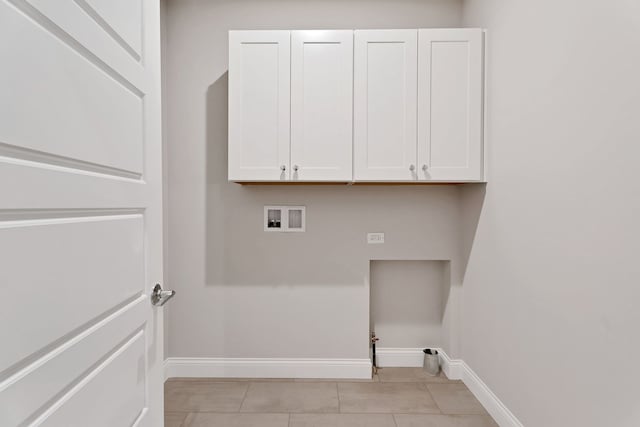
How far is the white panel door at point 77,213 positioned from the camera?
0.66m

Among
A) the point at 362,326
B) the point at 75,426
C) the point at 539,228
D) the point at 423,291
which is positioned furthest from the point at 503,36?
the point at 75,426

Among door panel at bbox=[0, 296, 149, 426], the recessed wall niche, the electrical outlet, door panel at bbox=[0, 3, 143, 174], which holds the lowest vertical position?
the recessed wall niche

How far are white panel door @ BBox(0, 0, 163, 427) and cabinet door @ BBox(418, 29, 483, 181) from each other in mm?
1631

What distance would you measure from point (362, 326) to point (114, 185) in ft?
6.85

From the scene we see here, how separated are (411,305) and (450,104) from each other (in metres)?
1.47

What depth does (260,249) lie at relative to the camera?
2701 millimetres

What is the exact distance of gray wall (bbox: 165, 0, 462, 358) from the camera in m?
2.69

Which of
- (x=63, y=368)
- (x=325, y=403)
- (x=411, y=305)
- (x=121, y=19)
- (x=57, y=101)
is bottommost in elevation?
(x=325, y=403)

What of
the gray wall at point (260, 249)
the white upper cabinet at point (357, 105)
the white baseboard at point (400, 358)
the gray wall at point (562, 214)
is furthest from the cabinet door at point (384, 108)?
the white baseboard at point (400, 358)

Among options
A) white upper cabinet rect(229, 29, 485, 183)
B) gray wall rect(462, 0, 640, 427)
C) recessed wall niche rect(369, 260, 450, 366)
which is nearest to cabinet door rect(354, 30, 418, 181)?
white upper cabinet rect(229, 29, 485, 183)

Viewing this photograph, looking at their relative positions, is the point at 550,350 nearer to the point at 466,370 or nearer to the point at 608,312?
the point at 608,312

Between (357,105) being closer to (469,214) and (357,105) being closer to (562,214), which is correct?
(469,214)

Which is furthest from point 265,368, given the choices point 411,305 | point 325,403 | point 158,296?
point 158,296

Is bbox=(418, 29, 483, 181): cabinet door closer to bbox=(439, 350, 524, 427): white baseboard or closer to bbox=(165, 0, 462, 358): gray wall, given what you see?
bbox=(165, 0, 462, 358): gray wall
